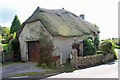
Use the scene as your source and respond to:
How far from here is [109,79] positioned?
6395 mm

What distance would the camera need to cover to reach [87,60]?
982 cm

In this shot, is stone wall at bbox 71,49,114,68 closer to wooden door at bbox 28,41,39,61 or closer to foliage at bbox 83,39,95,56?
foliage at bbox 83,39,95,56

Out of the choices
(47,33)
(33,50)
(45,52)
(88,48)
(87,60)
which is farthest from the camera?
(33,50)

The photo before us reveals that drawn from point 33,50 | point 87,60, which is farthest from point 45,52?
point 87,60

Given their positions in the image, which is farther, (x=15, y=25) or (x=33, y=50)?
(x=15, y=25)

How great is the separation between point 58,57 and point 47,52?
3.26ft

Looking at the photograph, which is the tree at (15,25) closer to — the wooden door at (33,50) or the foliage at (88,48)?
the wooden door at (33,50)

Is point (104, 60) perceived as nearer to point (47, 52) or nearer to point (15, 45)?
point (47, 52)

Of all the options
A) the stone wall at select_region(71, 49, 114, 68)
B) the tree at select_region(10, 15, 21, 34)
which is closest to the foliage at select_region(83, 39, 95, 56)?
the stone wall at select_region(71, 49, 114, 68)

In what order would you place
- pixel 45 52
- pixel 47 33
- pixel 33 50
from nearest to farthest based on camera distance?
pixel 45 52
pixel 47 33
pixel 33 50

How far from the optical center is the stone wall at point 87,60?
888 centimetres

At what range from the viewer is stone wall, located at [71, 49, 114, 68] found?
29.1 feet

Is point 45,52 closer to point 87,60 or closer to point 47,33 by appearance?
point 47,33

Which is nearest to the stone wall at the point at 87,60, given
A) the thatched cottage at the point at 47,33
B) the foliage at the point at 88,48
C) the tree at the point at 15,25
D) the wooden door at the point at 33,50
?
the foliage at the point at 88,48
